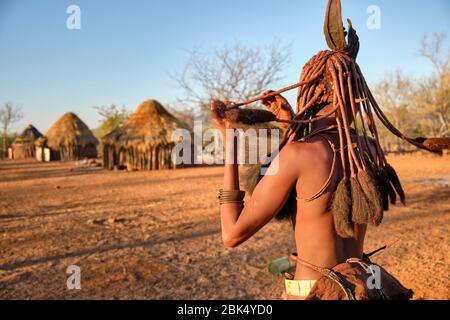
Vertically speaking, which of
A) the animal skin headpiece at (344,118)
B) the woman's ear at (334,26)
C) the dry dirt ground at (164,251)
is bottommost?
the dry dirt ground at (164,251)

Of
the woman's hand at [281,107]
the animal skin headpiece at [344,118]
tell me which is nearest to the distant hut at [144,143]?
the woman's hand at [281,107]

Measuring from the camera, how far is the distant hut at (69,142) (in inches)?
1194

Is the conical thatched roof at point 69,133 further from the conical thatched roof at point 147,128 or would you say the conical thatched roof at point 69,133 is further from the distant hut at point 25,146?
the conical thatched roof at point 147,128

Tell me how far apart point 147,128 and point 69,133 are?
41.4 ft

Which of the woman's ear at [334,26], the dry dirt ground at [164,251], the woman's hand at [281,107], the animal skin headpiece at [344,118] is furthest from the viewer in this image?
the dry dirt ground at [164,251]

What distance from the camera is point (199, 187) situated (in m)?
11.8

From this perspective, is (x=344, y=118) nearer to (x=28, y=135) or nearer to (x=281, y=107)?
(x=281, y=107)

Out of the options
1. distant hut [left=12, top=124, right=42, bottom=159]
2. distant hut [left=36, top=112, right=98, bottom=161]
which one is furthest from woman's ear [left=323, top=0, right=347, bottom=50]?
distant hut [left=12, top=124, right=42, bottom=159]

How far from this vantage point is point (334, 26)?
1505 millimetres

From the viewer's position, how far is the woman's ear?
149 cm

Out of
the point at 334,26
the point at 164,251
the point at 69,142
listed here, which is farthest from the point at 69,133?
the point at 334,26

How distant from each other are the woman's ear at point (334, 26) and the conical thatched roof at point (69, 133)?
31319 mm
